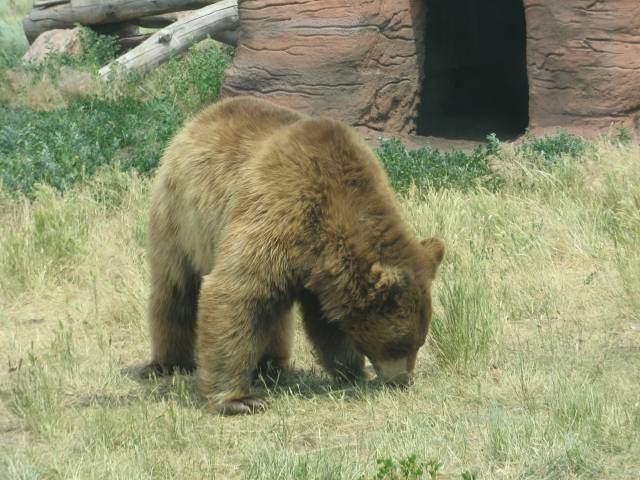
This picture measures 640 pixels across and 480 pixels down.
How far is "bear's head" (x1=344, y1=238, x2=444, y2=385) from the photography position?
18.7 feet

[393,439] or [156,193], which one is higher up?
[156,193]

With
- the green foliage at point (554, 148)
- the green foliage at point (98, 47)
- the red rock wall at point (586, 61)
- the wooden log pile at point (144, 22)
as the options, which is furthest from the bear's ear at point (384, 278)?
the green foliage at point (98, 47)

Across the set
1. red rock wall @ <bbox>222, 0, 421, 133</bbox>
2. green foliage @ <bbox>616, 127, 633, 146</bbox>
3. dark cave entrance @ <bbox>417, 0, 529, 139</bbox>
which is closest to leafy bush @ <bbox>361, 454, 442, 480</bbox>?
green foliage @ <bbox>616, 127, 633, 146</bbox>

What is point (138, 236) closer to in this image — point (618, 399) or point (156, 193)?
point (156, 193)

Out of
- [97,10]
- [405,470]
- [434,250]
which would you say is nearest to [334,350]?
[434,250]

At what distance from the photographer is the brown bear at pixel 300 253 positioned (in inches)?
224

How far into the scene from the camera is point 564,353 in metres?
6.43

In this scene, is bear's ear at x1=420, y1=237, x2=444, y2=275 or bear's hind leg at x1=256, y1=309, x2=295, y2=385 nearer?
bear's ear at x1=420, y1=237, x2=444, y2=275

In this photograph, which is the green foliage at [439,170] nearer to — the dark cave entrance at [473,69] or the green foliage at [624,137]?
the green foliage at [624,137]

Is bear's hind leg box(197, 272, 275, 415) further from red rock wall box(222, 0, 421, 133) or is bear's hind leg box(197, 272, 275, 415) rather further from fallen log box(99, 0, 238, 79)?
fallen log box(99, 0, 238, 79)

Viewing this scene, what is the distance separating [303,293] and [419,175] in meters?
3.90

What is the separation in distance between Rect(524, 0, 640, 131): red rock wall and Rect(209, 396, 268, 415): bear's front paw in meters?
5.92

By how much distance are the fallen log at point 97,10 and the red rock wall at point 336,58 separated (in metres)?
3.73

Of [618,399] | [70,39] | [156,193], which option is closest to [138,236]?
[156,193]
